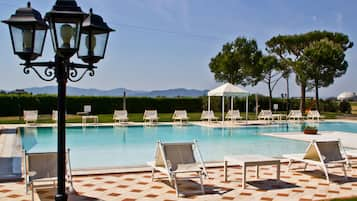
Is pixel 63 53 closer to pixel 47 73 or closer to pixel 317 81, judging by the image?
pixel 47 73

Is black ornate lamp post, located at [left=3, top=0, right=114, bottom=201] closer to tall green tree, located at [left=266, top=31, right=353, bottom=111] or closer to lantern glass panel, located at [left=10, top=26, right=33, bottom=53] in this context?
lantern glass panel, located at [left=10, top=26, right=33, bottom=53]

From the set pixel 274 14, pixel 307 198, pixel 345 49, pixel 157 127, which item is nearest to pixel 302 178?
pixel 307 198

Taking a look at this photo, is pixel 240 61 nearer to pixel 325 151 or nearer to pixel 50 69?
pixel 325 151

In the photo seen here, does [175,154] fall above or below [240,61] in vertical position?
below

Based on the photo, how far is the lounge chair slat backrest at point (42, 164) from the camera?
213 inches

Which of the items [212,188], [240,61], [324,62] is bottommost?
[212,188]

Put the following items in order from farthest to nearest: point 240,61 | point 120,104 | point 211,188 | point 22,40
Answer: point 240,61 < point 120,104 < point 211,188 < point 22,40

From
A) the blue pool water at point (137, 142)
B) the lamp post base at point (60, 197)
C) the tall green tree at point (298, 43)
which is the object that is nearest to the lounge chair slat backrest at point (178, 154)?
the lamp post base at point (60, 197)

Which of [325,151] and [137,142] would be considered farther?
[137,142]

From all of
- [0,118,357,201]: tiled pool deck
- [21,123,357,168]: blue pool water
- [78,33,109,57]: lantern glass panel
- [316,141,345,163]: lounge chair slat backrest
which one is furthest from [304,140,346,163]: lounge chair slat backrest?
[78,33,109,57]: lantern glass panel

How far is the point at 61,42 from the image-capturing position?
3.24 m

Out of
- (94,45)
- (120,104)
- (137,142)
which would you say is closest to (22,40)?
(94,45)

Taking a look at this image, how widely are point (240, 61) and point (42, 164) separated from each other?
23541 millimetres

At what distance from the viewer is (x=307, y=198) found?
5.51 metres
